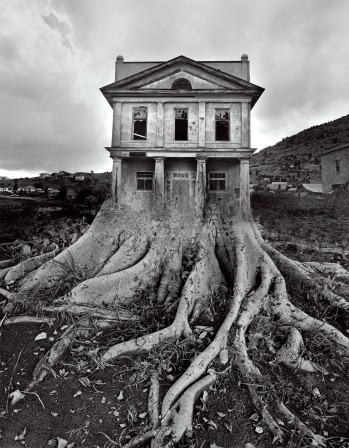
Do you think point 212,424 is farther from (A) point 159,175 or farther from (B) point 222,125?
(B) point 222,125

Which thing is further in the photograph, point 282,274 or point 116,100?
point 116,100

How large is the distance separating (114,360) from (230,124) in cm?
1014

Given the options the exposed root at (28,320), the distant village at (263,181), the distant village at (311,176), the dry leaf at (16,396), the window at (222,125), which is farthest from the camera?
the distant village at (311,176)

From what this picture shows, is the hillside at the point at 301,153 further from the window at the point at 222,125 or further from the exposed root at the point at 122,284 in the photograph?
the exposed root at the point at 122,284

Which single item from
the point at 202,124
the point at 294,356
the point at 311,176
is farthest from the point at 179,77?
the point at 311,176

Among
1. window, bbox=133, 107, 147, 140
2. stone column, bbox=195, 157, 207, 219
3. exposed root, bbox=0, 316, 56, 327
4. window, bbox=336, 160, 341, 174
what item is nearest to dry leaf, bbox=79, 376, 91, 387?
exposed root, bbox=0, 316, 56, 327

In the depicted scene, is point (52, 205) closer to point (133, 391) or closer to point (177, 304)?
point (177, 304)

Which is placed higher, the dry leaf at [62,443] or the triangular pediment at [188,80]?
the triangular pediment at [188,80]

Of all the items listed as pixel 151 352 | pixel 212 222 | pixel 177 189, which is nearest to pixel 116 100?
pixel 177 189

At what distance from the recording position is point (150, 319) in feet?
21.5

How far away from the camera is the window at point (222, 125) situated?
12328 millimetres

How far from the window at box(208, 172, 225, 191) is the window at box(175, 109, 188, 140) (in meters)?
2.22

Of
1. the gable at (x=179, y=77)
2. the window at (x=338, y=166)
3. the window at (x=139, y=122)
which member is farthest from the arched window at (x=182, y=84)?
the window at (x=338, y=166)

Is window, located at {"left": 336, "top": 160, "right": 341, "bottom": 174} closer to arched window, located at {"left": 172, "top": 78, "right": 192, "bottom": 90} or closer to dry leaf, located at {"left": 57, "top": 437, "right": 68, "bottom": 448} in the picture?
arched window, located at {"left": 172, "top": 78, "right": 192, "bottom": 90}
